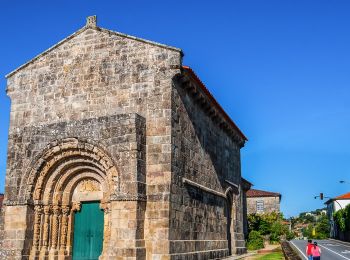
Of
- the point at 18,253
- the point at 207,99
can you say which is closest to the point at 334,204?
the point at 207,99

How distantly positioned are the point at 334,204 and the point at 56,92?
65.6m

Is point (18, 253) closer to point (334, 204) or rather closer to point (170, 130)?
point (170, 130)

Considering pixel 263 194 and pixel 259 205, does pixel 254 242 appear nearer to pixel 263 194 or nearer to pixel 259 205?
pixel 259 205

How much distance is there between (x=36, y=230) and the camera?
1348 cm

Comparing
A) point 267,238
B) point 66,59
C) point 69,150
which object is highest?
point 66,59

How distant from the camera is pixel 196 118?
16.0 metres

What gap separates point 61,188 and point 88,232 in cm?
170

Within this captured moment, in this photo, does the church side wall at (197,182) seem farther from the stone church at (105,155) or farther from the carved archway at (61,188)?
the carved archway at (61,188)

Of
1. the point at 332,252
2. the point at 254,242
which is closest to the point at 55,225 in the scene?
the point at 254,242

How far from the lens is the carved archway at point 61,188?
13.4 meters

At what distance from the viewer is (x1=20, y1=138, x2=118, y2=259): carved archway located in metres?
13.4

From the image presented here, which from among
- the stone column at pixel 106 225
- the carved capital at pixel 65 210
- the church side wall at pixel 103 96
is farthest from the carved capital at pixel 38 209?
the stone column at pixel 106 225

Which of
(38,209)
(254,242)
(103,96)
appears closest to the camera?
(38,209)

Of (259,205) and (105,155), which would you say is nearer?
(105,155)
